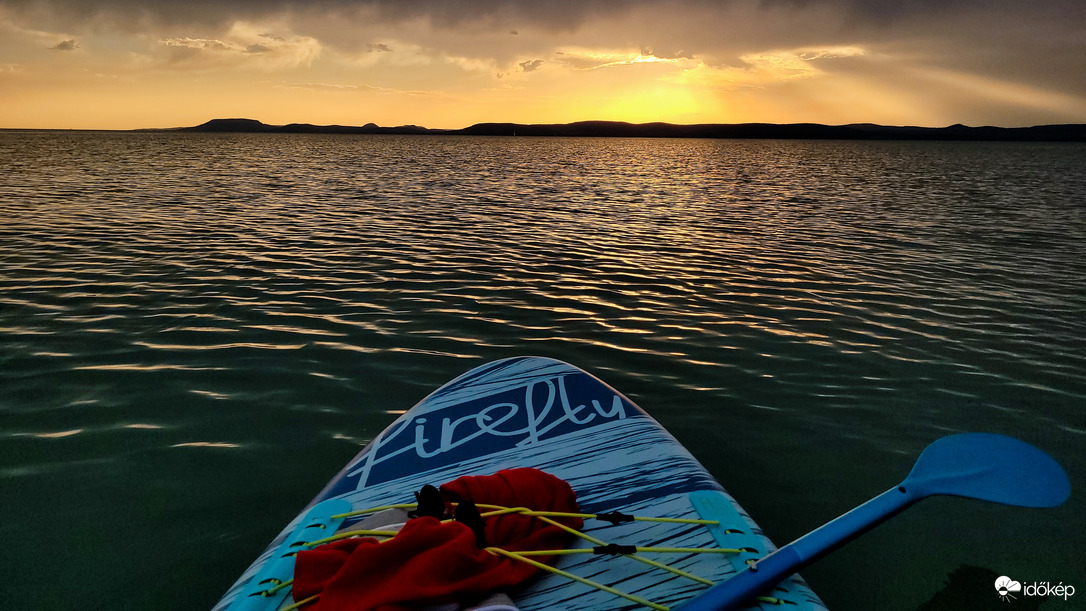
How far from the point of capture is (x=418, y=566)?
2213mm

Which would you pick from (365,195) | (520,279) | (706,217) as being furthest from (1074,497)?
(365,195)

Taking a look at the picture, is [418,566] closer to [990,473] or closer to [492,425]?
[492,425]

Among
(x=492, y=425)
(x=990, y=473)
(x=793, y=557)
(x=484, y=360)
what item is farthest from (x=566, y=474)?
(x=484, y=360)

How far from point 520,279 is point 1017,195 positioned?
2372 cm

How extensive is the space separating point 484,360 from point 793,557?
4049 millimetres

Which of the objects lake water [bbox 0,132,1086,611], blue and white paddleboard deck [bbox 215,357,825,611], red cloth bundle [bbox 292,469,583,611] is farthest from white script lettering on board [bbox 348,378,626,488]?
red cloth bundle [bbox 292,469,583,611]

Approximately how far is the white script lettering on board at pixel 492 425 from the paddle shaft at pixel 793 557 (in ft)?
5.00

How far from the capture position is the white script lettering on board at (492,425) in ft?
11.9

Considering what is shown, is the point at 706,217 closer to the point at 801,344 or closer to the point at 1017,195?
the point at 801,344

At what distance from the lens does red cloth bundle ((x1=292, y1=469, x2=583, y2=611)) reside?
7.07 feet

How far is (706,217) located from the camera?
16812mm

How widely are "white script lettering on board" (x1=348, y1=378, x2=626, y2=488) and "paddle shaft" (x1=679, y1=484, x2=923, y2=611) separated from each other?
1.52 metres

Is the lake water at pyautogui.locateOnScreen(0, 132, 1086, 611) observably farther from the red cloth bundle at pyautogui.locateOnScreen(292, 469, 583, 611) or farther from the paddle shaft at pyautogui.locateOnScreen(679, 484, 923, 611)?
the red cloth bundle at pyautogui.locateOnScreen(292, 469, 583, 611)

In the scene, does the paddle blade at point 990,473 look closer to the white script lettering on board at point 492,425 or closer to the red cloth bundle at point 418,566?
the white script lettering on board at point 492,425
